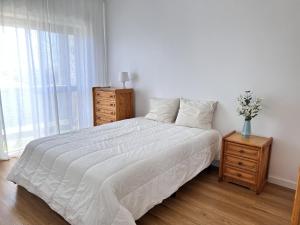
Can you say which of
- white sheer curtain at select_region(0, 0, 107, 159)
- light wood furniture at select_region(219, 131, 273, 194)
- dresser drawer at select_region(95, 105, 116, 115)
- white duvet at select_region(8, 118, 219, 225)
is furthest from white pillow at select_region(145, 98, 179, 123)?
white sheer curtain at select_region(0, 0, 107, 159)

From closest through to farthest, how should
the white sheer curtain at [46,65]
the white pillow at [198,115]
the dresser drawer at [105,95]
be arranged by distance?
the white pillow at [198,115] → the white sheer curtain at [46,65] → the dresser drawer at [105,95]

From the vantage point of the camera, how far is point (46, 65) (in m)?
3.48

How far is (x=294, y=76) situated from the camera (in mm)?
2375

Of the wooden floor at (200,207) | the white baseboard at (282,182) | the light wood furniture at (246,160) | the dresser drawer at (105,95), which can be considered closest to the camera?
the wooden floor at (200,207)

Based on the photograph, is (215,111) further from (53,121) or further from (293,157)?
(53,121)

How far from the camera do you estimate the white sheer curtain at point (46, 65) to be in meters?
3.14

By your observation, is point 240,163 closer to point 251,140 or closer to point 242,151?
point 242,151

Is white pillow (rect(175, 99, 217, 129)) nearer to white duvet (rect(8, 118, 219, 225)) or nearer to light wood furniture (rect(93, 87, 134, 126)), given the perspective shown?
white duvet (rect(8, 118, 219, 225))

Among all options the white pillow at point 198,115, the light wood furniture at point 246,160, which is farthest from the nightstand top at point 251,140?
the white pillow at point 198,115

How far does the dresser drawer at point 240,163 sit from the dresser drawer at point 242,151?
0.05 m

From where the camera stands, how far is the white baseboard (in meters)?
2.53

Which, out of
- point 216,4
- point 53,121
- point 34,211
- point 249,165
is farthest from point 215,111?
point 53,121

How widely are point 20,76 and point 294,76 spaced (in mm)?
3703

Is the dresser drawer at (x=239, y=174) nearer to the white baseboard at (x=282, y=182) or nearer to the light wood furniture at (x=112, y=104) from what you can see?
the white baseboard at (x=282, y=182)
